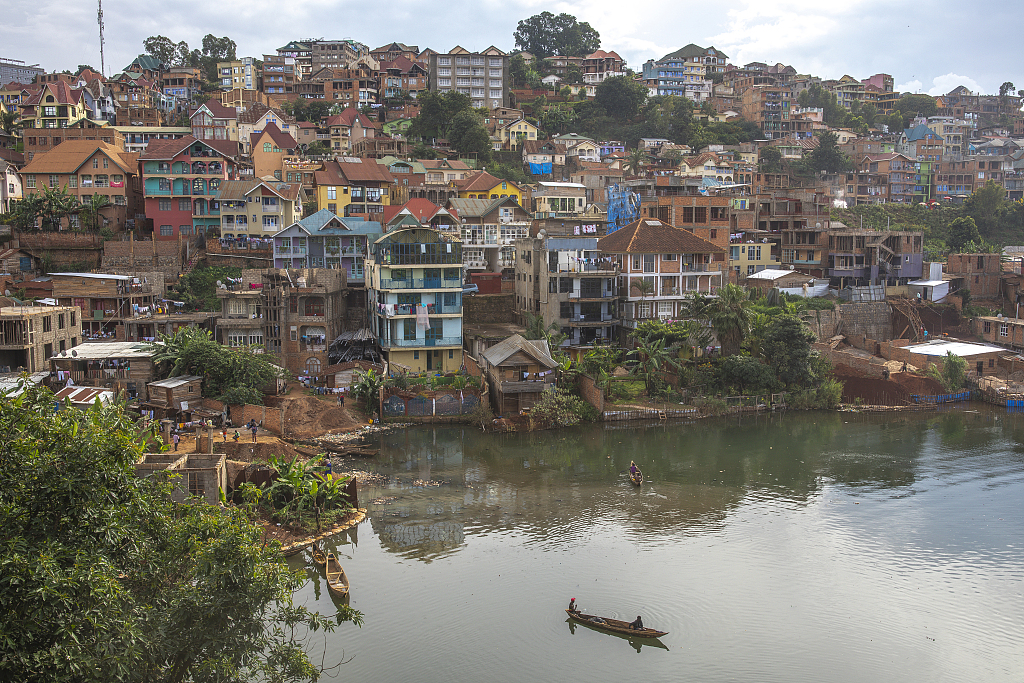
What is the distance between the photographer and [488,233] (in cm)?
4897

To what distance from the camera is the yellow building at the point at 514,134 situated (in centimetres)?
7219

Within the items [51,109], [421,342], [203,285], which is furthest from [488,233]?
[51,109]

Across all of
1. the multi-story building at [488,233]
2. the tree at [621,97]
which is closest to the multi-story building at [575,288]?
the multi-story building at [488,233]

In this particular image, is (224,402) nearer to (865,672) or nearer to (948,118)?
(865,672)

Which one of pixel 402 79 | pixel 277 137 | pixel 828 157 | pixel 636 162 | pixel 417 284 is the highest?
pixel 402 79

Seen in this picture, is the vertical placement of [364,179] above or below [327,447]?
above

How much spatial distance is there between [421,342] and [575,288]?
770 centimetres

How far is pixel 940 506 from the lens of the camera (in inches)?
1006

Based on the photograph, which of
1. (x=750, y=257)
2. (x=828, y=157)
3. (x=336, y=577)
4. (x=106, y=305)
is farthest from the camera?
(x=828, y=157)

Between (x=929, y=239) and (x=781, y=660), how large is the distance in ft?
180

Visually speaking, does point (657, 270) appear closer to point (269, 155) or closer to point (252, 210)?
point (252, 210)

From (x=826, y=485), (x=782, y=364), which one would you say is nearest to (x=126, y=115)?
(x=782, y=364)

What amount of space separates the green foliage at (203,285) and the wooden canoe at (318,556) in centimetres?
2213

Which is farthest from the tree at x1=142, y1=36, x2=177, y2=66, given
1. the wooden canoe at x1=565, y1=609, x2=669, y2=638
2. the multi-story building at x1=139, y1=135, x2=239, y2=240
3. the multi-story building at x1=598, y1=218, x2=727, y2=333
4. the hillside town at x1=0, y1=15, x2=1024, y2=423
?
the wooden canoe at x1=565, y1=609, x2=669, y2=638
